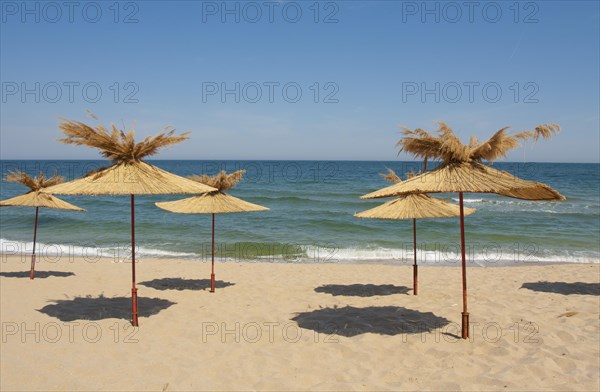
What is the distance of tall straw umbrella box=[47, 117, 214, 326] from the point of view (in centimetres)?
628

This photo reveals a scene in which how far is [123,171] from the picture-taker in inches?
264

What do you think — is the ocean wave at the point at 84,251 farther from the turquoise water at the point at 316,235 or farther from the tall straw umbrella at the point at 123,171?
the tall straw umbrella at the point at 123,171

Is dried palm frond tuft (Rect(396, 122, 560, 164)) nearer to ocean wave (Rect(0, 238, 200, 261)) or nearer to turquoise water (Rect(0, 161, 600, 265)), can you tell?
turquoise water (Rect(0, 161, 600, 265))

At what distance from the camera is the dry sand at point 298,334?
5.45 metres

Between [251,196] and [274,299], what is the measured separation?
29084mm

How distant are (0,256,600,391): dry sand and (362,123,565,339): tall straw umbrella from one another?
5.48 ft

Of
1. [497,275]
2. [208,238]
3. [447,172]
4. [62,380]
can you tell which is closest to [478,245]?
[497,275]

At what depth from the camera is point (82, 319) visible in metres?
7.79

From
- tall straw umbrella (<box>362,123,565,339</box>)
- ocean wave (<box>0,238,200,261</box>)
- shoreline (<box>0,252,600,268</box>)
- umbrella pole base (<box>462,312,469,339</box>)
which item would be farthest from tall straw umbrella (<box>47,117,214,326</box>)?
ocean wave (<box>0,238,200,261</box>)

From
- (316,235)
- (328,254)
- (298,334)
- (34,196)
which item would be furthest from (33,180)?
(316,235)

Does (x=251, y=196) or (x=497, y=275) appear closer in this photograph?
(x=497, y=275)

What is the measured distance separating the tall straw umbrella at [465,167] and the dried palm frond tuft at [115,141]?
11.6ft

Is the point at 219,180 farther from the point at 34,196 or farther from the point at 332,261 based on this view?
the point at 332,261

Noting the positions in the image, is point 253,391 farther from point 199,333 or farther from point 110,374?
point 199,333
